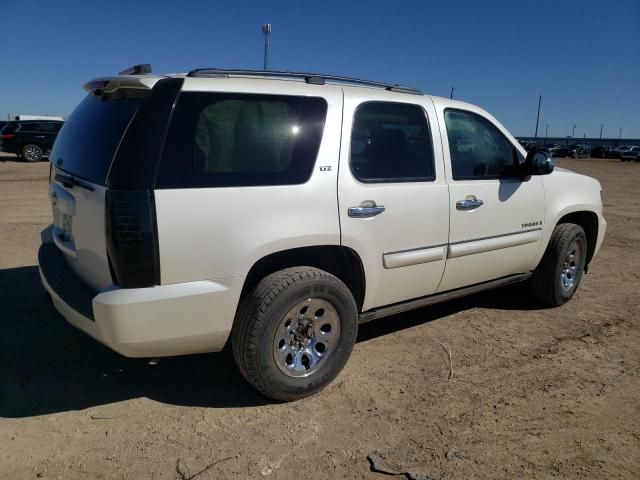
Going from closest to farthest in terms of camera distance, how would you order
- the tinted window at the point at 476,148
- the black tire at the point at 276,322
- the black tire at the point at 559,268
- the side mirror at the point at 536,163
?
the black tire at the point at 276,322, the tinted window at the point at 476,148, the side mirror at the point at 536,163, the black tire at the point at 559,268

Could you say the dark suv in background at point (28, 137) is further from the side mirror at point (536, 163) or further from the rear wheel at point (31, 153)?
the side mirror at point (536, 163)

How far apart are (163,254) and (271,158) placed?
2.75 feet

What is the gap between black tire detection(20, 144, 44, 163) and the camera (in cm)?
2098

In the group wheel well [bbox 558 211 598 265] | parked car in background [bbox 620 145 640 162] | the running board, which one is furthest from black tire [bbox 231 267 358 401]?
parked car in background [bbox 620 145 640 162]

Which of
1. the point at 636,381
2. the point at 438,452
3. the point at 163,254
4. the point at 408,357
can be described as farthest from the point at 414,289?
the point at 163,254

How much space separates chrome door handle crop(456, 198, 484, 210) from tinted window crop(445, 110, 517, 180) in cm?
18

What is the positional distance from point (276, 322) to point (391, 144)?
4.97ft

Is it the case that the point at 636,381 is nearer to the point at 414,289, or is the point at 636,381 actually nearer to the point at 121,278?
the point at 414,289

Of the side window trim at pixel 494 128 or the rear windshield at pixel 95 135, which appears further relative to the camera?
the side window trim at pixel 494 128

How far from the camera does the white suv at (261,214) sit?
262 cm

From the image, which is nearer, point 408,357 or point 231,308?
point 231,308

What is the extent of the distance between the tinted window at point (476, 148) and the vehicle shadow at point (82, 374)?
4.92 feet

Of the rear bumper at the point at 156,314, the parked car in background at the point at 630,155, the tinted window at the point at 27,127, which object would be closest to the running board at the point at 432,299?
the rear bumper at the point at 156,314

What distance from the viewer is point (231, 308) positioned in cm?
285
